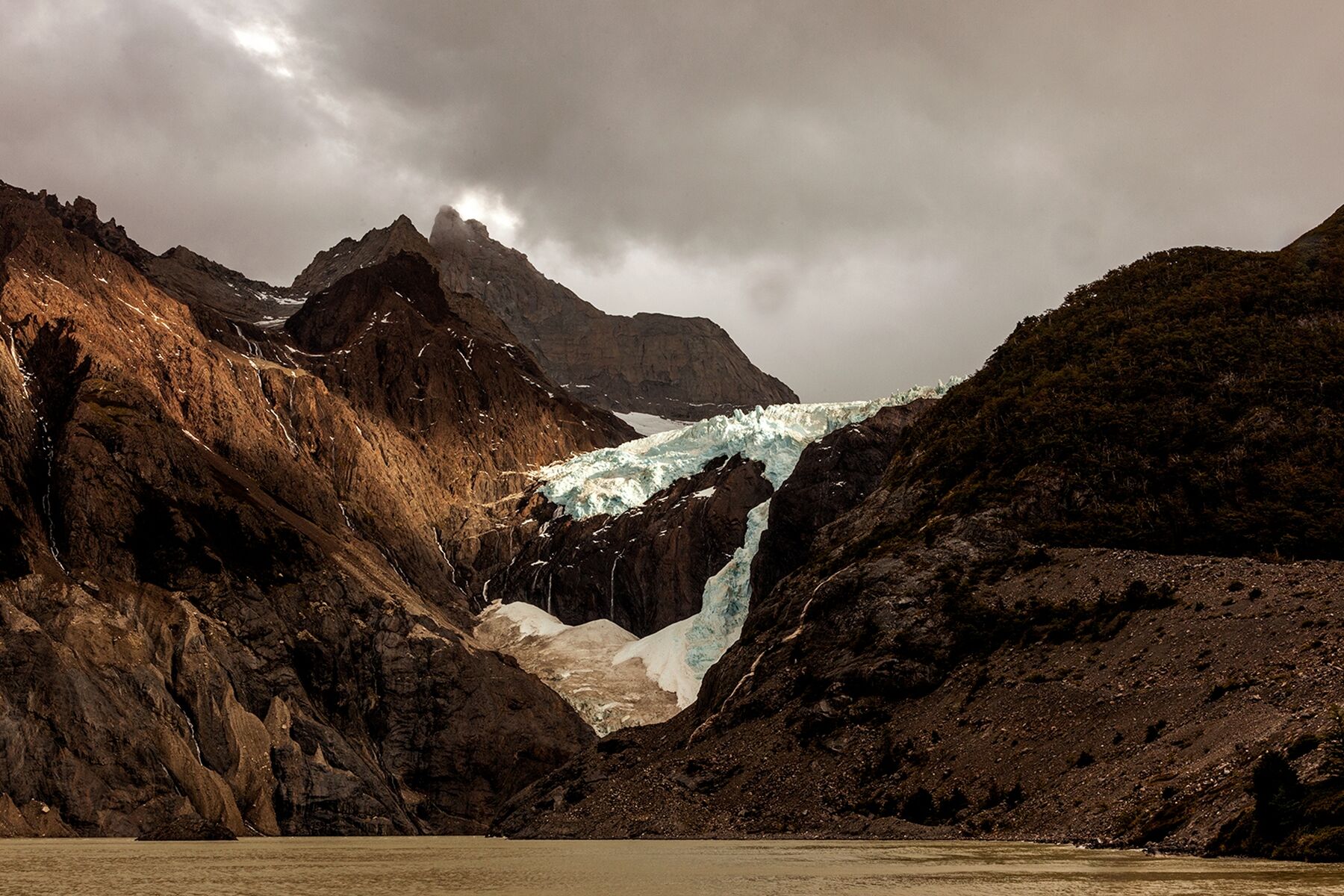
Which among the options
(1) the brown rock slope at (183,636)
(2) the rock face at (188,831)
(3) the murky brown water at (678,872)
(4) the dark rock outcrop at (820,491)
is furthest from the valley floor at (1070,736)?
(4) the dark rock outcrop at (820,491)

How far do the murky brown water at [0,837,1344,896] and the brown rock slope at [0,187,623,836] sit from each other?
40.6 m

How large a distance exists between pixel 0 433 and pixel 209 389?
167ft

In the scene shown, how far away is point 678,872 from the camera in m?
56.7

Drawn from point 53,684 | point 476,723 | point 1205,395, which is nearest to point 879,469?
point 476,723

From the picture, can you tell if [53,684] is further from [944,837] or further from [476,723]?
[944,837]

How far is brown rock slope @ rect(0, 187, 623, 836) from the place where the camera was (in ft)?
404

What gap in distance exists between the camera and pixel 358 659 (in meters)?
165

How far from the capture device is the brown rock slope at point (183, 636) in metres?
123

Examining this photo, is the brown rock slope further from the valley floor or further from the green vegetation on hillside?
the green vegetation on hillside

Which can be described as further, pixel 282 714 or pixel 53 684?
pixel 282 714

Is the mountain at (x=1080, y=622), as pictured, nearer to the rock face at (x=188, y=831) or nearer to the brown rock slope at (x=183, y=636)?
the rock face at (x=188, y=831)

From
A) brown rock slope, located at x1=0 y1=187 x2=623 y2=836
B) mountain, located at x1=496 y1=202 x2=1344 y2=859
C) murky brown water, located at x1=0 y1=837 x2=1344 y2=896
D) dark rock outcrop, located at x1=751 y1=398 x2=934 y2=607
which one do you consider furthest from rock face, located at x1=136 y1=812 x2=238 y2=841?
dark rock outcrop, located at x1=751 y1=398 x2=934 y2=607

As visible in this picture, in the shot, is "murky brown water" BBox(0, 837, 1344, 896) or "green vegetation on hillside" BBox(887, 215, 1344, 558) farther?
"green vegetation on hillside" BBox(887, 215, 1344, 558)

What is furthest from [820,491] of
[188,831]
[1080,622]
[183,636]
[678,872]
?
[678,872]
